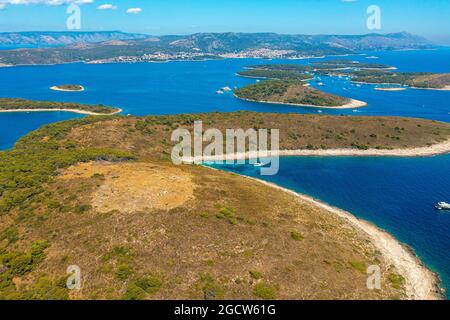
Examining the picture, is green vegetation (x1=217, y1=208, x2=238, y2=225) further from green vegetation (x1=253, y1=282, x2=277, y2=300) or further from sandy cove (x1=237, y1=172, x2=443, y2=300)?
sandy cove (x1=237, y1=172, x2=443, y2=300)

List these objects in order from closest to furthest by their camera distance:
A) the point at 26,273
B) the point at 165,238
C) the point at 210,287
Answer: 1. the point at 210,287
2. the point at 26,273
3. the point at 165,238

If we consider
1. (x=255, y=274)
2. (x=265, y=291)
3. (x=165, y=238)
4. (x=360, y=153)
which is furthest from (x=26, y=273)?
(x=360, y=153)

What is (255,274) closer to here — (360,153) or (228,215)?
(228,215)

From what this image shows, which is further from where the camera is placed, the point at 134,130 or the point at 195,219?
the point at 134,130
